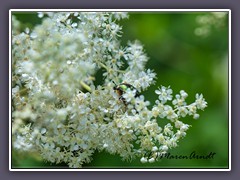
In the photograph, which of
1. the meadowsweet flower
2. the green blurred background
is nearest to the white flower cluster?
the meadowsweet flower

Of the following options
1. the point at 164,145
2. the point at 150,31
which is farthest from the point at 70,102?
the point at 150,31

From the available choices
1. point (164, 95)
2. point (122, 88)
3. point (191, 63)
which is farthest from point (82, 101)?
point (191, 63)

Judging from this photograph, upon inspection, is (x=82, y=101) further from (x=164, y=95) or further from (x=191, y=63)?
(x=191, y=63)

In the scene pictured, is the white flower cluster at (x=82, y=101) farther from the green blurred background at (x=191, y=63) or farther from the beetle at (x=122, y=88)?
the green blurred background at (x=191, y=63)

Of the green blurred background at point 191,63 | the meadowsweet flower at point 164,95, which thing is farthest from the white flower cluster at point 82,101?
the green blurred background at point 191,63

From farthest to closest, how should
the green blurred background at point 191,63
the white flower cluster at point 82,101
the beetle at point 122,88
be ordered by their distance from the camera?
the green blurred background at point 191,63, the beetle at point 122,88, the white flower cluster at point 82,101

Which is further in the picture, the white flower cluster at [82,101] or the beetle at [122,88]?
the beetle at [122,88]

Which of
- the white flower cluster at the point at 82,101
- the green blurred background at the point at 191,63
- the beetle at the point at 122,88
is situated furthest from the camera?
the green blurred background at the point at 191,63

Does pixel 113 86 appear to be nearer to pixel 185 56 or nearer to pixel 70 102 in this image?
pixel 70 102
